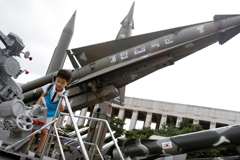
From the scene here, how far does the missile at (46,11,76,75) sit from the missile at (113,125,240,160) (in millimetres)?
6167

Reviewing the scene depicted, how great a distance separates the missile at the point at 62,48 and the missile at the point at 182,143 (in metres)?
6.17

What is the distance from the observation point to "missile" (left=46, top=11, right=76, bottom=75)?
10.1 meters

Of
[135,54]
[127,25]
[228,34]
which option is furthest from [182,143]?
[127,25]

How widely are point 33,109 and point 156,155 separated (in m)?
2.89

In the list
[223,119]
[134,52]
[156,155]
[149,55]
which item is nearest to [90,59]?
[134,52]

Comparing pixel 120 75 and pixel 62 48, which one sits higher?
pixel 62 48

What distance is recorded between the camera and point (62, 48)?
10.4 meters

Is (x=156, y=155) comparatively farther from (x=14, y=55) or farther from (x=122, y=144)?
(x=14, y=55)

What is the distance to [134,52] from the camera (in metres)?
7.32

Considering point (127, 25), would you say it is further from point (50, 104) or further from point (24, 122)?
point (24, 122)

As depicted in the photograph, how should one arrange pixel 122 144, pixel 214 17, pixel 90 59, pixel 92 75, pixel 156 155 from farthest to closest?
pixel 90 59, pixel 92 75, pixel 214 17, pixel 122 144, pixel 156 155

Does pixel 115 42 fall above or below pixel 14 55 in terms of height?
above

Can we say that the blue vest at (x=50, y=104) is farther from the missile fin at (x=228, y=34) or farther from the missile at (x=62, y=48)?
the missile at (x=62, y=48)

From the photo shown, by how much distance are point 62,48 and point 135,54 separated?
4.53 metres
